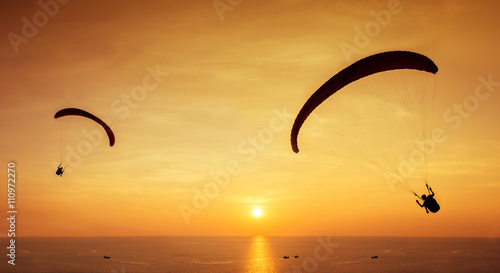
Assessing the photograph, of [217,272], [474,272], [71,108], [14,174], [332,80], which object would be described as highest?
[71,108]

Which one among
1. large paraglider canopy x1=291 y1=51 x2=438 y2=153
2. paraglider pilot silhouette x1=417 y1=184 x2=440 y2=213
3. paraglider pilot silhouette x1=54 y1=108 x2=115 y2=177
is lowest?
paraglider pilot silhouette x1=417 y1=184 x2=440 y2=213

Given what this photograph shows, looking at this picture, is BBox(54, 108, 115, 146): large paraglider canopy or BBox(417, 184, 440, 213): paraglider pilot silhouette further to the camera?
BBox(54, 108, 115, 146): large paraglider canopy

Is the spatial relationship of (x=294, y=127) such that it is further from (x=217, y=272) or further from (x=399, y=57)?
(x=217, y=272)

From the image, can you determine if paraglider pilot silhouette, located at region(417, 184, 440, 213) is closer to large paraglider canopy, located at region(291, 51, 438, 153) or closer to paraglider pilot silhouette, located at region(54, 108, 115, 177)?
large paraglider canopy, located at region(291, 51, 438, 153)

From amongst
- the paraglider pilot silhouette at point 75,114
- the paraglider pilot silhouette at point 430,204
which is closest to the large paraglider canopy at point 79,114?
the paraglider pilot silhouette at point 75,114

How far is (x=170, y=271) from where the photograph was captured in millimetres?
89812

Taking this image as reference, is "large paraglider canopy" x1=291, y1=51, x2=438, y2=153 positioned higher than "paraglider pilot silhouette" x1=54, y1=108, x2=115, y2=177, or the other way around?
"paraglider pilot silhouette" x1=54, y1=108, x2=115, y2=177

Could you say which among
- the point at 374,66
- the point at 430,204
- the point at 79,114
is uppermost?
the point at 79,114

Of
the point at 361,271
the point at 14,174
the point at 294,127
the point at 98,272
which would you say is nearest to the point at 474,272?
the point at 361,271

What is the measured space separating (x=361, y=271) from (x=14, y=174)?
89.3m

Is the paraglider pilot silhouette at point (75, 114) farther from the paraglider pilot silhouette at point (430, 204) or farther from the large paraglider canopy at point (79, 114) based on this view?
the paraglider pilot silhouette at point (430, 204)

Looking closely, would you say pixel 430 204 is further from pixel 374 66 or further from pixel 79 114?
pixel 79 114

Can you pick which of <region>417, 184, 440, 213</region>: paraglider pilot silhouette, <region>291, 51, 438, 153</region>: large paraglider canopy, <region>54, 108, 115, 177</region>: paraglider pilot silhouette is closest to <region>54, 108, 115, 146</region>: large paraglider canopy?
<region>54, 108, 115, 177</region>: paraglider pilot silhouette

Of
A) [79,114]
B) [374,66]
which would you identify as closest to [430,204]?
[374,66]
